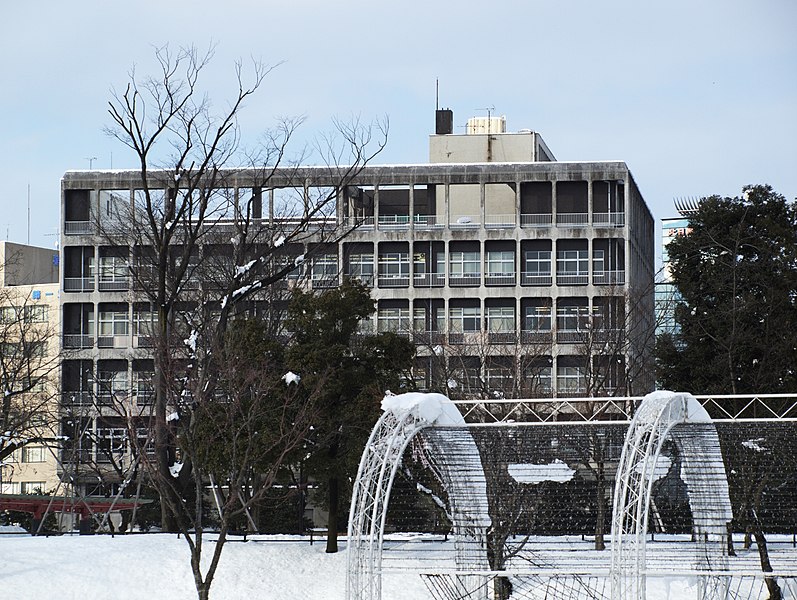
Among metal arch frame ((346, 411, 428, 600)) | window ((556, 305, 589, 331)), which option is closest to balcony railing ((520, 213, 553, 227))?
window ((556, 305, 589, 331))

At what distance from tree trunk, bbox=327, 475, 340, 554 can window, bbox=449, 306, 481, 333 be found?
1151 inches

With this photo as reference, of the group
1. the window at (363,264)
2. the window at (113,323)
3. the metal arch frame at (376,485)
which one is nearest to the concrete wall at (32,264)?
the window at (113,323)

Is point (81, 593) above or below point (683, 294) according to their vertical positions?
below

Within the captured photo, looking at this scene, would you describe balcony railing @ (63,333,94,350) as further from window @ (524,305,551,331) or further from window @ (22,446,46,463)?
window @ (524,305,551,331)

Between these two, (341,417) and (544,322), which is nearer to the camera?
(341,417)

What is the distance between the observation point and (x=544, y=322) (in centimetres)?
5819

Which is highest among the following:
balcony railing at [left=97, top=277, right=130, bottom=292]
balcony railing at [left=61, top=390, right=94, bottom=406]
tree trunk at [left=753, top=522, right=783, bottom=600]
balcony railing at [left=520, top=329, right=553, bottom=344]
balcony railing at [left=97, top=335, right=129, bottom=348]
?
balcony railing at [left=97, top=277, right=130, bottom=292]

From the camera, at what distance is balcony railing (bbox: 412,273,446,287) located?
58.7 meters

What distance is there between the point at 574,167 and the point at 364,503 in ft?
137

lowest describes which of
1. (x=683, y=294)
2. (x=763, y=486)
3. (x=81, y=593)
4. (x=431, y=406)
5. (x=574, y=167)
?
(x=81, y=593)

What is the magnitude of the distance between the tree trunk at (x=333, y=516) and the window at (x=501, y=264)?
3043 cm

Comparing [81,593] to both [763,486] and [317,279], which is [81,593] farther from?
[317,279]

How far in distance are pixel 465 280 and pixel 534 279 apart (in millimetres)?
3294

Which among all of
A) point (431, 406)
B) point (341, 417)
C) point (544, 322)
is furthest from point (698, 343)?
point (544, 322)
